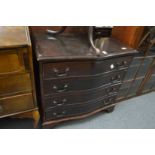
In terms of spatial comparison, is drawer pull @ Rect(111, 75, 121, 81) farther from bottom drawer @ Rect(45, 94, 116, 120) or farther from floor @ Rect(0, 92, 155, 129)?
floor @ Rect(0, 92, 155, 129)

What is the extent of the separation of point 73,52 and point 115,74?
19.3 inches

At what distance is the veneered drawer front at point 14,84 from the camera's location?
0.91 m

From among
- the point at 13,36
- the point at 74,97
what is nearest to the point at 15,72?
the point at 13,36

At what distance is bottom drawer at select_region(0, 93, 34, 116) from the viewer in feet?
3.32

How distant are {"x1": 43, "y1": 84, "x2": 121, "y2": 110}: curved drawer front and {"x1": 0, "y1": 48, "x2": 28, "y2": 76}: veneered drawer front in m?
0.36

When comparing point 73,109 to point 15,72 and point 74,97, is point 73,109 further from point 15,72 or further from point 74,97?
point 15,72

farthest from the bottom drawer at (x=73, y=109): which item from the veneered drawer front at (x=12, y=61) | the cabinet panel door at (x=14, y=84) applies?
the veneered drawer front at (x=12, y=61)

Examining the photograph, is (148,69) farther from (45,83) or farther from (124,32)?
(45,83)

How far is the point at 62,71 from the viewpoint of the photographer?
1014mm

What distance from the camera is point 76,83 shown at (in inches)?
45.0

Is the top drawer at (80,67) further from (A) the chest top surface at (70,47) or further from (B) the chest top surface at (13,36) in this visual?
(B) the chest top surface at (13,36)

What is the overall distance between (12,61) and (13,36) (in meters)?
0.14

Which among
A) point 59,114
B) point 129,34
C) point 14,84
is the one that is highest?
point 129,34

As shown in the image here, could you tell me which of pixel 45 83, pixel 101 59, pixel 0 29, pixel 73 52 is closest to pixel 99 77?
pixel 101 59
